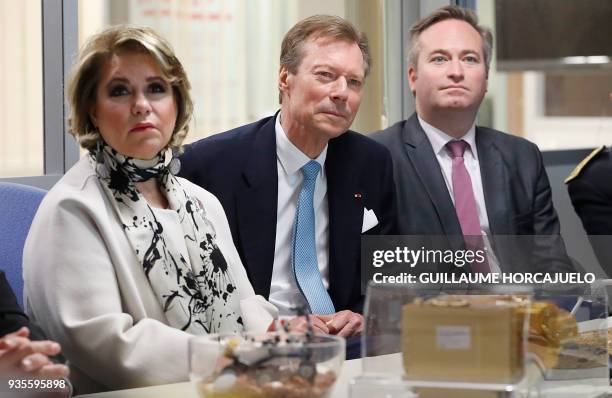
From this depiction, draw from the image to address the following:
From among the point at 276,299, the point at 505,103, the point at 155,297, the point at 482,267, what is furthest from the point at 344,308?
the point at 505,103

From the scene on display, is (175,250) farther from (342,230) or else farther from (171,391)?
(342,230)

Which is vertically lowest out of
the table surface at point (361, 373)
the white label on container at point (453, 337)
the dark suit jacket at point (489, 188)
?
the table surface at point (361, 373)

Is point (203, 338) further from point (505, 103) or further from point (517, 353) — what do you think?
point (505, 103)

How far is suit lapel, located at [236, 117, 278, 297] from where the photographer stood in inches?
126

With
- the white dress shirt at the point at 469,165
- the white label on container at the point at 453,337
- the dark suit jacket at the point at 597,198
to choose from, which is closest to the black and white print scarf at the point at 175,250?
the white label on container at the point at 453,337

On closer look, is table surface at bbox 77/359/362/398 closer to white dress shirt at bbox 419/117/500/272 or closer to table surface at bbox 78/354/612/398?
table surface at bbox 78/354/612/398

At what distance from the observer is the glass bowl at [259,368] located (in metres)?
1.55

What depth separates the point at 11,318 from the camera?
7.01 ft

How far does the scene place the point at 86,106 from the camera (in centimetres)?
247

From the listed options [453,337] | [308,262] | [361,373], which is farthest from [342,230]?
[453,337]

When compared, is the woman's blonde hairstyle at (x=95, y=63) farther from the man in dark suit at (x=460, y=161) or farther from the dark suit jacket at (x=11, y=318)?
the man in dark suit at (x=460, y=161)

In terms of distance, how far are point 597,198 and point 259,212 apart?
1426 mm

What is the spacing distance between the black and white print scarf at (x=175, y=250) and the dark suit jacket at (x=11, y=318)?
0.98 ft

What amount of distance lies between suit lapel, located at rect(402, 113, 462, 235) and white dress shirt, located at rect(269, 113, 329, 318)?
0.58m
